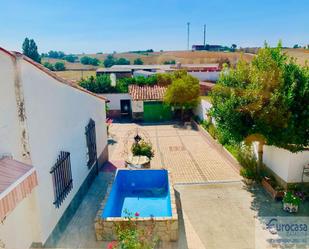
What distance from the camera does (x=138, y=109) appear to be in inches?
1646

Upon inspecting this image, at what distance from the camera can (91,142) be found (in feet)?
62.3

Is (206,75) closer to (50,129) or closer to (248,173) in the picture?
(248,173)

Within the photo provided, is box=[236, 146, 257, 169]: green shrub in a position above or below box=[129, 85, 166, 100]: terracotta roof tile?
below

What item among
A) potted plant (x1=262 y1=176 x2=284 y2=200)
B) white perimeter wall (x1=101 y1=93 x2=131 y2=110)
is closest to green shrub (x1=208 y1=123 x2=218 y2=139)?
potted plant (x1=262 y1=176 x2=284 y2=200)

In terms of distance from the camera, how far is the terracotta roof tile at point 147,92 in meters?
41.5

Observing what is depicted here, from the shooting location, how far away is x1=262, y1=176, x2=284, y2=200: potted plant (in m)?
16.0

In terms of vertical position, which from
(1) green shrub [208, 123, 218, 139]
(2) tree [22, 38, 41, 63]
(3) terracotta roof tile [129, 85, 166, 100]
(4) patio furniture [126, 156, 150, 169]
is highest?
→ (2) tree [22, 38, 41, 63]

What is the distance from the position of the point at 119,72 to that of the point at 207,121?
38255 millimetres

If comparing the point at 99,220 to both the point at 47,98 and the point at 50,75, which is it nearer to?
the point at 47,98

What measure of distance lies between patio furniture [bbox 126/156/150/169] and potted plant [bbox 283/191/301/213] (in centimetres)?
1006

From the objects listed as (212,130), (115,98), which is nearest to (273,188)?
(212,130)

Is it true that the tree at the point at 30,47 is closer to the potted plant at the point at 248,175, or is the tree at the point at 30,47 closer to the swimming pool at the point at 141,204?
the swimming pool at the point at 141,204

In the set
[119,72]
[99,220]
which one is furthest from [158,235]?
[119,72]

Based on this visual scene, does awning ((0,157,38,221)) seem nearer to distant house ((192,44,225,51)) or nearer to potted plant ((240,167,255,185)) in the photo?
Answer: potted plant ((240,167,255,185))
